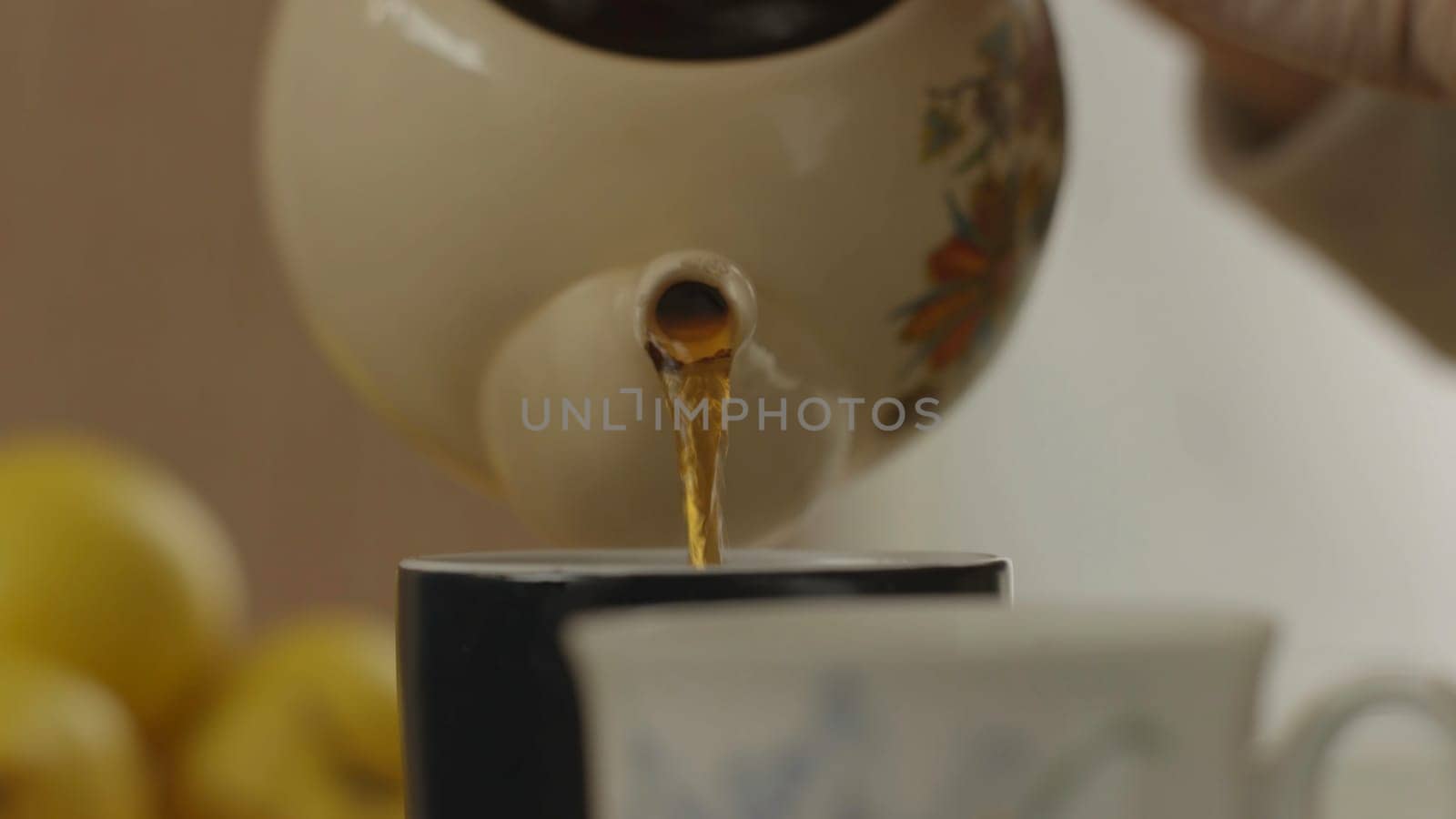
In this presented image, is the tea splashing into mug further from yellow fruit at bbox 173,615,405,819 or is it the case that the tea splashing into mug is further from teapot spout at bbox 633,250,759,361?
yellow fruit at bbox 173,615,405,819

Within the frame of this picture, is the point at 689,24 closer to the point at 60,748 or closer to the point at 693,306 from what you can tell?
the point at 693,306

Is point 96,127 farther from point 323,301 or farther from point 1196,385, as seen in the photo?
point 1196,385

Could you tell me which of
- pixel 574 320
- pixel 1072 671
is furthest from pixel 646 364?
pixel 1072 671

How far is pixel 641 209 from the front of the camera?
333mm

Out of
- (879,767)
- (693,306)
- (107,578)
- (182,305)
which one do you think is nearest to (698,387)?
(693,306)

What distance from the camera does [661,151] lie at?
0.33 metres

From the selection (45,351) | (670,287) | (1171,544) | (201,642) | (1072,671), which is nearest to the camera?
(1072,671)

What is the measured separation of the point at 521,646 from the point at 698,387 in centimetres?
7

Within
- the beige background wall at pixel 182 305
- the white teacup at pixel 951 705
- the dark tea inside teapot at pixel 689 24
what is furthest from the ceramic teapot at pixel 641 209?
the beige background wall at pixel 182 305

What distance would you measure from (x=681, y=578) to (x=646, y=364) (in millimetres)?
76

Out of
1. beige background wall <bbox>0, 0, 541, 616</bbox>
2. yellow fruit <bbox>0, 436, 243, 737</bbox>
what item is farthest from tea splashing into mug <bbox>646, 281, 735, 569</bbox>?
beige background wall <bbox>0, 0, 541, 616</bbox>

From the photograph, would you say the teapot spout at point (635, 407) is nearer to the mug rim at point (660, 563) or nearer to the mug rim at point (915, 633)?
the mug rim at point (660, 563)

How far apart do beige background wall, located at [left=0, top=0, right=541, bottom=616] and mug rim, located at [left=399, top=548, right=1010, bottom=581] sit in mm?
409

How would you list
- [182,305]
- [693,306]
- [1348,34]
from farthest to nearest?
1. [182,305]
2. [1348,34]
3. [693,306]
